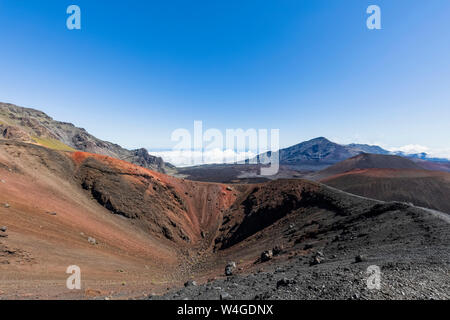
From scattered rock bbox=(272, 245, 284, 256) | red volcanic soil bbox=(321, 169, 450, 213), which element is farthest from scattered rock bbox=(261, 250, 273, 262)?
red volcanic soil bbox=(321, 169, 450, 213)

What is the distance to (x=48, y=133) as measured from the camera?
97188 mm

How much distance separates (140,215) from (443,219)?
113 ft

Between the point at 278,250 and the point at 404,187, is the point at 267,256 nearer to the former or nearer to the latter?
the point at 278,250

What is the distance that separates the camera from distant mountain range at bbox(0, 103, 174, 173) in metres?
80.8

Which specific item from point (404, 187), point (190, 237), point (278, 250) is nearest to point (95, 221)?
point (190, 237)

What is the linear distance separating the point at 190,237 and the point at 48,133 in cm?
10939

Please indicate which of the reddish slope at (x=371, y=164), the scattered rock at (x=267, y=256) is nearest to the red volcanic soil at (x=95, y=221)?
the scattered rock at (x=267, y=256)

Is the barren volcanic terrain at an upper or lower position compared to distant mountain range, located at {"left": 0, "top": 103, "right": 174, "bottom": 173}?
lower

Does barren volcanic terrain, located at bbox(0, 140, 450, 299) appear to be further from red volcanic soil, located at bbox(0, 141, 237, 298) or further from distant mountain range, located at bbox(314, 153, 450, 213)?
distant mountain range, located at bbox(314, 153, 450, 213)

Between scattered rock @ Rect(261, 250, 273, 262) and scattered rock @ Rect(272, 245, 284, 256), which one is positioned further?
scattered rock @ Rect(272, 245, 284, 256)

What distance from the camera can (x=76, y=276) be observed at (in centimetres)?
1427

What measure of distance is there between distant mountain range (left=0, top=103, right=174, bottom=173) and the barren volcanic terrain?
6354cm
